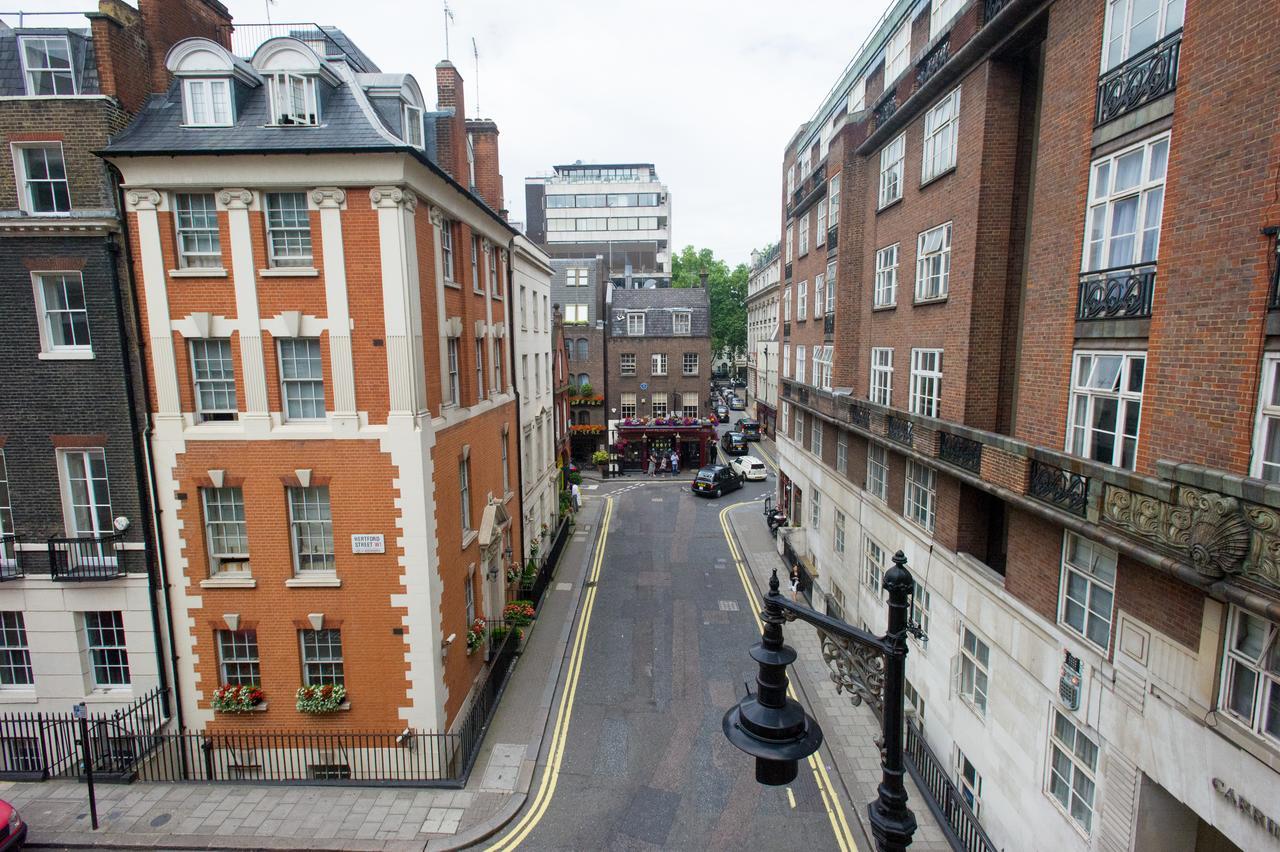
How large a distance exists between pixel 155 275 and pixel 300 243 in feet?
9.86

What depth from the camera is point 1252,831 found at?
6.21 meters

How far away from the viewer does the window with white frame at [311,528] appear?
1273 cm

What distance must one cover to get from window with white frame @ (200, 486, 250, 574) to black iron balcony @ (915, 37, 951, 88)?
18.5 meters

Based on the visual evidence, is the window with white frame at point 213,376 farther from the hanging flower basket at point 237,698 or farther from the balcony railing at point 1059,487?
the balcony railing at point 1059,487

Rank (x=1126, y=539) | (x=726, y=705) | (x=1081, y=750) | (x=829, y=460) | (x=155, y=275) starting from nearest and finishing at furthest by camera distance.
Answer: (x=1126, y=539), (x=1081, y=750), (x=155, y=275), (x=726, y=705), (x=829, y=460)

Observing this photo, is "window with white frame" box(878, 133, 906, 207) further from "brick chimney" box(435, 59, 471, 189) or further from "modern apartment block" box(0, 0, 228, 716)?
"modern apartment block" box(0, 0, 228, 716)

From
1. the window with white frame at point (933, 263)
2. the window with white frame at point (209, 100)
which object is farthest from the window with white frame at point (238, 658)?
the window with white frame at point (933, 263)

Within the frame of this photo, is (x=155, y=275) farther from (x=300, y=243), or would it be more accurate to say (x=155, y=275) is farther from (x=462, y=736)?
(x=462, y=736)

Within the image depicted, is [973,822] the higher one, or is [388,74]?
[388,74]

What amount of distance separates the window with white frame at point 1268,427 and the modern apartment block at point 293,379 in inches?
506

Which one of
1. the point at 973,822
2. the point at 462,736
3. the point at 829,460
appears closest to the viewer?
the point at 973,822

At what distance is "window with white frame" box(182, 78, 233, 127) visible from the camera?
12.3m

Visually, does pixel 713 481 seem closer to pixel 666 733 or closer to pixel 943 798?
pixel 666 733

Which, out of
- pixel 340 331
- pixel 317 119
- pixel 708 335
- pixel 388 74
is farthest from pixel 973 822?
pixel 708 335
